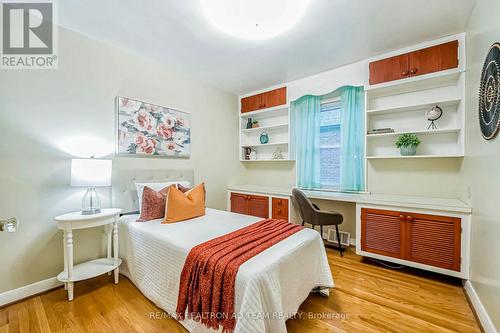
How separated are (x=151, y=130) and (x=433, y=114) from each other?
3386 millimetres

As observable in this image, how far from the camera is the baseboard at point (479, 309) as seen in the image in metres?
1.39

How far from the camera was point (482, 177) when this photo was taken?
5.30 ft

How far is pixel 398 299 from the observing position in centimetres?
180

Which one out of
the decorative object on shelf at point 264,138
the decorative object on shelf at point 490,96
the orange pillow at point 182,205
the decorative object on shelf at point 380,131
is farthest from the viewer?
the decorative object on shelf at point 264,138

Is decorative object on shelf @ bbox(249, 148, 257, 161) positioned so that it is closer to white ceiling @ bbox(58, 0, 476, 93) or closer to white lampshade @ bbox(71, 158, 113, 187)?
white ceiling @ bbox(58, 0, 476, 93)

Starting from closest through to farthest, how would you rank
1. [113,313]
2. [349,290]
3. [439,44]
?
[113,313] → [349,290] → [439,44]

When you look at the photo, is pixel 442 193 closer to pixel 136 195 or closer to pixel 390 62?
pixel 390 62

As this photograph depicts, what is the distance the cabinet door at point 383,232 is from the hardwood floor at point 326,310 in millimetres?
291

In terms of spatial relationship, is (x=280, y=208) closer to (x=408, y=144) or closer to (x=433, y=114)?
(x=408, y=144)

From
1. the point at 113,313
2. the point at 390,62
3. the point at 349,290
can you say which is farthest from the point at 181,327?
the point at 390,62

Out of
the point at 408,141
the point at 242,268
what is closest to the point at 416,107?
the point at 408,141

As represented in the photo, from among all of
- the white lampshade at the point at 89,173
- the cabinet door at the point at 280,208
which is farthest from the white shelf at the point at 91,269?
the cabinet door at the point at 280,208

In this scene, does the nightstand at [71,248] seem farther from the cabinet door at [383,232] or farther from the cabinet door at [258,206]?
the cabinet door at [383,232]

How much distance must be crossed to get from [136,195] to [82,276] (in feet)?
3.06
